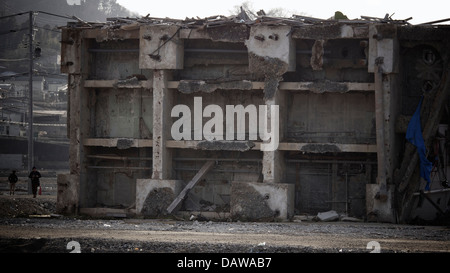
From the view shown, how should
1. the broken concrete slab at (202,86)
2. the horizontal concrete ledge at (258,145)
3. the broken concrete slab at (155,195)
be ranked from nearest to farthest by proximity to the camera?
the horizontal concrete ledge at (258,145), the broken concrete slab at (202,86), the broken concrete slab at (155,195)

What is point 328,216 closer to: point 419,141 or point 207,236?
point 419,141

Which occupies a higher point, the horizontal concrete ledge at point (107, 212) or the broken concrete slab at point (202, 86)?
the broken concrete slab at point (202, 86)

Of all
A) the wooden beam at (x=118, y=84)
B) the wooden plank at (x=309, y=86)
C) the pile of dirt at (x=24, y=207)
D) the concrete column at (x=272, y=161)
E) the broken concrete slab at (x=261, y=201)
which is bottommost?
the pile of dirt at (x=24, y=207)

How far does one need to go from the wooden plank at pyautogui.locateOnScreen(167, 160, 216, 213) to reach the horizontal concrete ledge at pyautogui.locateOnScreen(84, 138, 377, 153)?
70cm

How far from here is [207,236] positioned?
15.6 m

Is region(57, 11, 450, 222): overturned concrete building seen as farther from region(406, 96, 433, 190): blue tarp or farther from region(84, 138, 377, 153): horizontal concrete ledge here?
region(406, 96, 433, 190): blue tarp

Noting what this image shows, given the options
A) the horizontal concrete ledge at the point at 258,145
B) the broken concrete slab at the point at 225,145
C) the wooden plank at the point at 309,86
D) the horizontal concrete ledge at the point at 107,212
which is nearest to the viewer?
the wooden plank at the point at 309,86

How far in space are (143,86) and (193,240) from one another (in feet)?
25.3

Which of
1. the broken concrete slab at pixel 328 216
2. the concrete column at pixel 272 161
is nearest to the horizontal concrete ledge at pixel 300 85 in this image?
the concrete column at pixel 272 161

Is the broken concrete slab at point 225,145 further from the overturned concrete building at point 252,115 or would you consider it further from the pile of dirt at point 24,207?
the pile of dirt at point 24,207

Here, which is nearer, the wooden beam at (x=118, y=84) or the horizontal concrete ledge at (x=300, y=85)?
the horizontal concrete ledge at (x=300, y=85)

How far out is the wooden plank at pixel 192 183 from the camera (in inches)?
817

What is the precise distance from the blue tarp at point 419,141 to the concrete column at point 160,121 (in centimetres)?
649

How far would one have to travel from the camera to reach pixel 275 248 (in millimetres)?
13297
